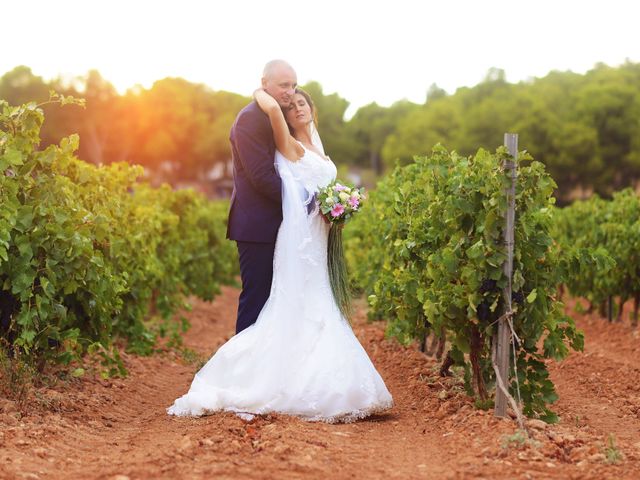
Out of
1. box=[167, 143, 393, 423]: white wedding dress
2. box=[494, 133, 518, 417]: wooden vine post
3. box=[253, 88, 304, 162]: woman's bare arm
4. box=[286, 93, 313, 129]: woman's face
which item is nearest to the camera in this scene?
box=[494, 133, 518, 417]: wooden vine post

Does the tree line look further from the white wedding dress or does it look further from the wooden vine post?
the wooden vine post

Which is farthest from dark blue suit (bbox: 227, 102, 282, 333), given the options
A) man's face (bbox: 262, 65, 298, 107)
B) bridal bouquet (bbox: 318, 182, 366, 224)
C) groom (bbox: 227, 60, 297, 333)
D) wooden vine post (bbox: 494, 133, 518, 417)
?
wooden vine post (bbox: 494, 133, 518, 417)

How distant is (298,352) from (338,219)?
2.95ft

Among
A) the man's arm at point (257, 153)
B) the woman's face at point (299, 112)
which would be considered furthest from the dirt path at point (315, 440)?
the woman's face at point (299, 112)

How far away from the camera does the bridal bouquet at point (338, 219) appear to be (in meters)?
6.02

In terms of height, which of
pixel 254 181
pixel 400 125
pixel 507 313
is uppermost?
pixel 400 125

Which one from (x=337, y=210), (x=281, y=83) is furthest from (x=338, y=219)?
(x=281, y=83)

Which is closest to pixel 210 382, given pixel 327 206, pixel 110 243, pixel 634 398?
pixel 327 206

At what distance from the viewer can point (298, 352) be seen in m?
5.95

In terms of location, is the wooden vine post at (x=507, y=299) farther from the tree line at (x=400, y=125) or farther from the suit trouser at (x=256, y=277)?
the tree line at (x=400, y=125)

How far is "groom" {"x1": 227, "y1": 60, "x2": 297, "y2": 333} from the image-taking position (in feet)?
19.7

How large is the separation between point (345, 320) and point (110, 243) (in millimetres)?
2279

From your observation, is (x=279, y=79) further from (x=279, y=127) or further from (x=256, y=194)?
(x=256, y=194)

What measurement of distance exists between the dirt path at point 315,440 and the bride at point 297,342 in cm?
16
